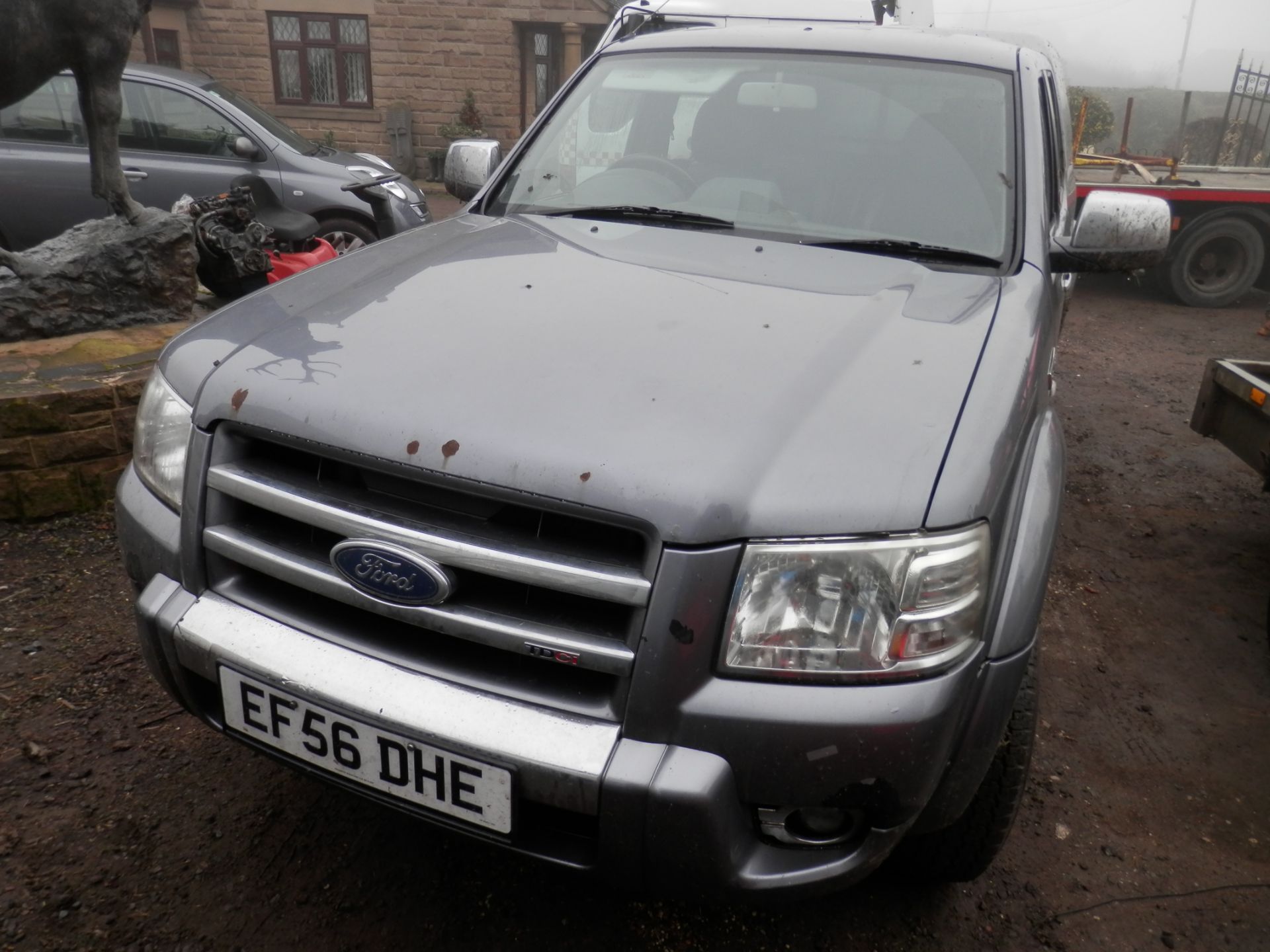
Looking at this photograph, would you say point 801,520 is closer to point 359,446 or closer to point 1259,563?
point 359,446

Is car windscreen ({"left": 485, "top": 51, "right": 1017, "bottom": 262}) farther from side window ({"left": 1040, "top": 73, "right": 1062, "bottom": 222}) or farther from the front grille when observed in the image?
the front grille

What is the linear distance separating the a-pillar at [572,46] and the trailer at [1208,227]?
957 centimetres

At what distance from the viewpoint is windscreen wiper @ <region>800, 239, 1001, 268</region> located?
223 centimetres

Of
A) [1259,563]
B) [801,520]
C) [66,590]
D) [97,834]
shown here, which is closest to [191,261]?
[66,590]

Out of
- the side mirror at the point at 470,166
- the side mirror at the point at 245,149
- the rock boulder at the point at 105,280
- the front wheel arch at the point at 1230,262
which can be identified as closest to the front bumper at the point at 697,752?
the side mirror at the point at 470,166

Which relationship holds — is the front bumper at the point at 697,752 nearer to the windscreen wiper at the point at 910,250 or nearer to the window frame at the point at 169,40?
the windscreen wiper at the point at 910,250

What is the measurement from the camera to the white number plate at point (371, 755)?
1.47 metres

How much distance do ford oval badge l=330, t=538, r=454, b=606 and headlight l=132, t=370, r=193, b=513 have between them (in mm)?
433

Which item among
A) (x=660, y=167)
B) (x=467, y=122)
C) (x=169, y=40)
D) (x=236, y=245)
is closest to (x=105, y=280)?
(x=236, y=245)

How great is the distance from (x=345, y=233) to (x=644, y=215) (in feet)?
16.2

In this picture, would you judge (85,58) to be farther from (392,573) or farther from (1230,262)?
(1230,262)

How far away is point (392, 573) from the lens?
152 cm

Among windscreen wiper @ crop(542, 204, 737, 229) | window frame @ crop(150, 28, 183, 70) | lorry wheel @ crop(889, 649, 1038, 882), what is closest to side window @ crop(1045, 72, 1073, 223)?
windscreen wiper @ crop(542, 204, 737, 229)

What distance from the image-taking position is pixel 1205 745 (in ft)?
8.84
